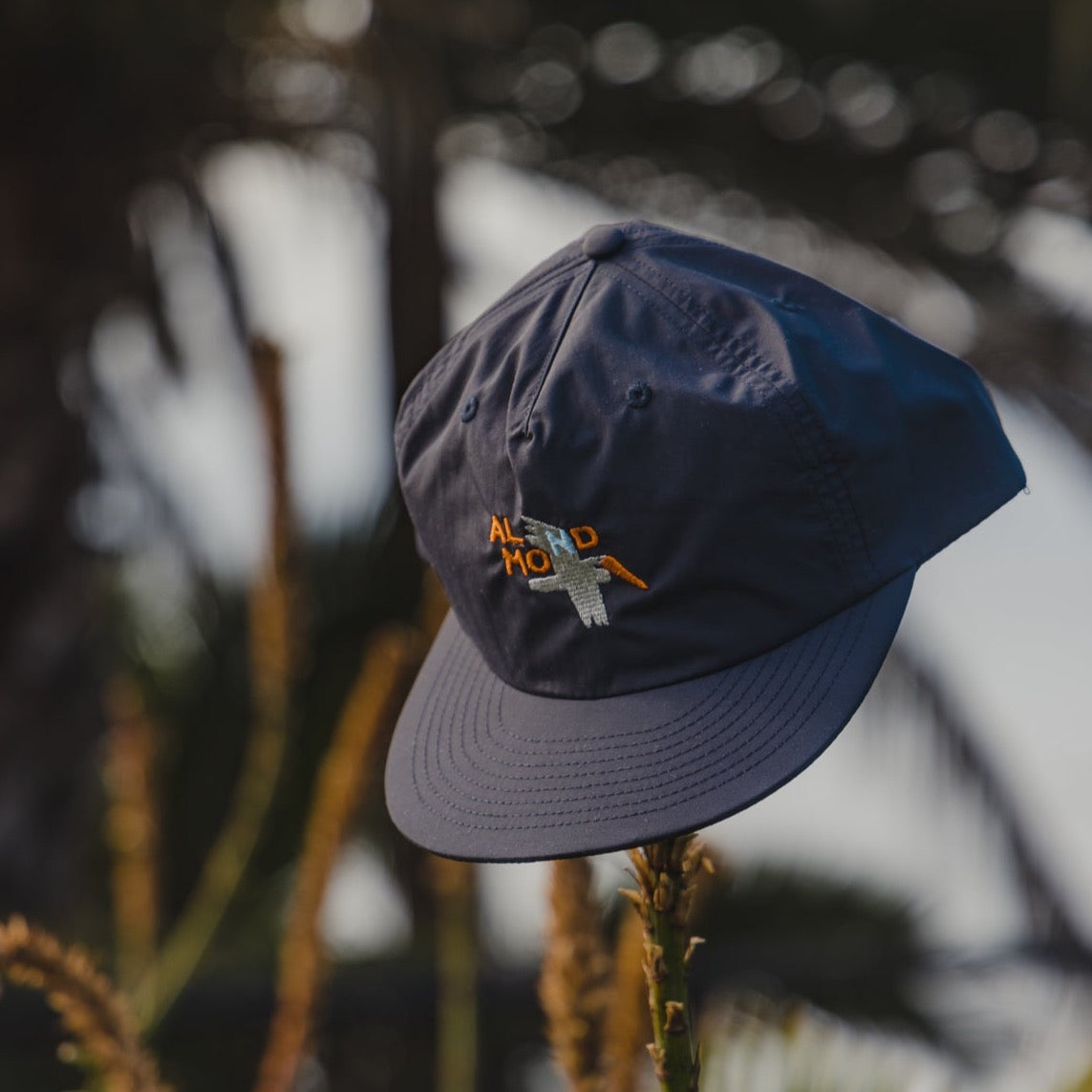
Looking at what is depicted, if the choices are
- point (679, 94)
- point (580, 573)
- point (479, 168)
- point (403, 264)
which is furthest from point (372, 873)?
point (580, 573)

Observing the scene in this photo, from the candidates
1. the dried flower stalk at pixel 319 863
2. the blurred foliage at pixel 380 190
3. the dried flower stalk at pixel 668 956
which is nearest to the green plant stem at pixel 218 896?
the dried flower stalk at pixel 319 863

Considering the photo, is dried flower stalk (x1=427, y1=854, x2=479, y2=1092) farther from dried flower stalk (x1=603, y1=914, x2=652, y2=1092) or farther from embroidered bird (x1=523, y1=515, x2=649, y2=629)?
embroidered bird (x1=523, y1=515, x2=649, y2=629)

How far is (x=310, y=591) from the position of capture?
3490mm

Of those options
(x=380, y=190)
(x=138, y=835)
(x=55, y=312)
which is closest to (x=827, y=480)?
(x=138, y=835)

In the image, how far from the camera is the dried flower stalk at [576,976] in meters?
0.95

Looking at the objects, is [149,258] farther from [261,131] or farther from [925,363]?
[925,363]

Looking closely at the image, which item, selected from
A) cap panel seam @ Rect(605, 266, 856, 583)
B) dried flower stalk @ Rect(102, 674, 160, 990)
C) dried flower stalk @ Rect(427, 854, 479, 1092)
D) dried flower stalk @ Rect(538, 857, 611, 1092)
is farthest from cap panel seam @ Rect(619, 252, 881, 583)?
dried flower stalk @ Rect(102, 674, 160, 990)

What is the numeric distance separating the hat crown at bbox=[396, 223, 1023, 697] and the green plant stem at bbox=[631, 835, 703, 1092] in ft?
0.45

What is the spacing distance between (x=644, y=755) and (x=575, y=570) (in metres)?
0.13

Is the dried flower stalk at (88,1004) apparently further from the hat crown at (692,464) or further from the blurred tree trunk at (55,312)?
the blurred tree trunk at (55,312)

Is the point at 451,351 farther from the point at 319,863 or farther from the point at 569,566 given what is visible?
the point at 319,863

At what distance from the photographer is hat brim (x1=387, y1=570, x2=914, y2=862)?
2.54 ft

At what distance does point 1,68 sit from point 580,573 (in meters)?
2.95

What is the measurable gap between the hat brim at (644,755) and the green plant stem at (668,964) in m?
0.03
